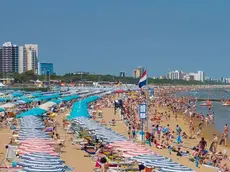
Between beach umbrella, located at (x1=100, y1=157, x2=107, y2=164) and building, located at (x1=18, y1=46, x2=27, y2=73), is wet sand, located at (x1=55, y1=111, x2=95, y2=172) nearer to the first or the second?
beach umbrella, located at (x1=100, y1=157, x2=107, y2=164)

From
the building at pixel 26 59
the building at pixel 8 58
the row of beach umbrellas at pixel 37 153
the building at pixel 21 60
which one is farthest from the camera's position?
the building at pixel 26 59

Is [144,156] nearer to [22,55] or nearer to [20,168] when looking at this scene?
[20,168]

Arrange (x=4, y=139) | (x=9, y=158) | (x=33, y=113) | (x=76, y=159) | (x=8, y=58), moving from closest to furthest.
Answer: (x=9, y=158) → (x=76, y=159) → (x=4, y=139) → (x=33, y=113) → (x=8, y=58)

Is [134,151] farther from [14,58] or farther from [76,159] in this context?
[14,58]

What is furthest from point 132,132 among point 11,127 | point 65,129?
point 11,127

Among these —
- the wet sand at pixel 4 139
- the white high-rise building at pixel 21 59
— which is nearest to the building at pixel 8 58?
the white high-rise building at pixel 21 59

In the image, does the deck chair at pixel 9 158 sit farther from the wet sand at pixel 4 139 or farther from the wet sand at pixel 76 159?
Result: the wet sand at pixel 76 159

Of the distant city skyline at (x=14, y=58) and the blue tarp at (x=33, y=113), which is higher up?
the distant city skyline at (x=14, y=58)

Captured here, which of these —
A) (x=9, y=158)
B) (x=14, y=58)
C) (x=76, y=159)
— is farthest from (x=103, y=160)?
(x=14, y=58)

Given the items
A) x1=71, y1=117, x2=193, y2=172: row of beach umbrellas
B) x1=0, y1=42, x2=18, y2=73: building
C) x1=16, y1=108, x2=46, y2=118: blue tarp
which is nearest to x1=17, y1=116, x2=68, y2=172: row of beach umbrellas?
x1=71, y1=117, x2=193, y2=172: row of beach umbrellas
